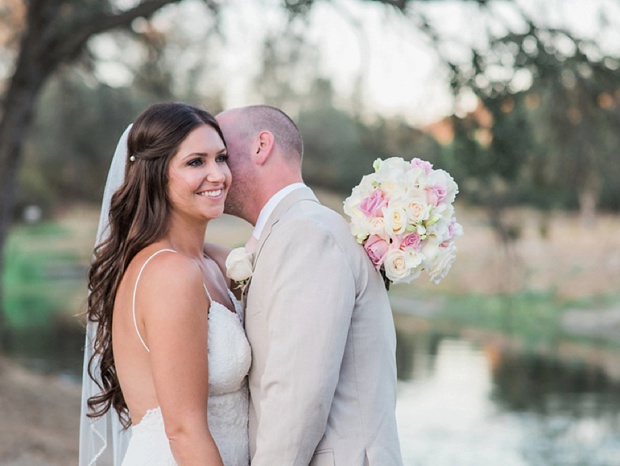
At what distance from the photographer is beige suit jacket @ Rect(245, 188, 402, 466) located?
223 cm

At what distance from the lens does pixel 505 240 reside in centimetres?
695

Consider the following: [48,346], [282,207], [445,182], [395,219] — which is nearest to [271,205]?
[282,207]

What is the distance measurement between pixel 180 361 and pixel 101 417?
101 centimetres

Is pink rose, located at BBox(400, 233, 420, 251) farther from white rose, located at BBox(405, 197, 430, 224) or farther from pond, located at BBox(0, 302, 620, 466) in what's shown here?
pond, located at BBox(0, 302, 620, 466)

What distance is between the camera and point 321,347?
87.7 inches

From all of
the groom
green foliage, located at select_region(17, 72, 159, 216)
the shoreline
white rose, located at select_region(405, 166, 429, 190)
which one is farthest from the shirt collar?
green foliage, located at select_region(17, 72, 159, 216)

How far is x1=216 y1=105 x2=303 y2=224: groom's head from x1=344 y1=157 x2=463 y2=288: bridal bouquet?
0.26 m

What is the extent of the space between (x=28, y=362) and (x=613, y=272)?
1406 cm

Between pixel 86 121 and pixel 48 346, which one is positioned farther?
pixel 48 346

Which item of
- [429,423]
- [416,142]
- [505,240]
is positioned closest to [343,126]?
[429,423]

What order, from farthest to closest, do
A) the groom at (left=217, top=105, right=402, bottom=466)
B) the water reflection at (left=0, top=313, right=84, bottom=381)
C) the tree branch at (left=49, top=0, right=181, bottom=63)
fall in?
1. the water reflection at (left=0, top=313, right=84, bottom=381)
2. the tree branch at (left=49, top=0, right=181, bottom=63)
3. the groom at (left=217, top=105, right=402, bottom=466)

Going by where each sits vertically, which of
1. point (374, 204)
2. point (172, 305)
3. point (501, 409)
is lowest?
point (501, 409)

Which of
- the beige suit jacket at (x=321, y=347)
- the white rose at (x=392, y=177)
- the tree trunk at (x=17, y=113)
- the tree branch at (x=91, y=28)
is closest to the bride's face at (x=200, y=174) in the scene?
the beige suit jacket at (x=321, y=347)

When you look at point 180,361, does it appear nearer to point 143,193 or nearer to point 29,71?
point 143,193
